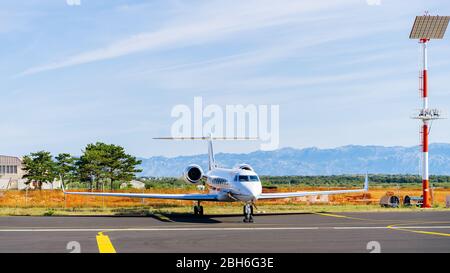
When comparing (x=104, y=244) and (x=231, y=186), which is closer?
(x=104, y=244)

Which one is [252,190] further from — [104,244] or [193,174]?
[104,244]

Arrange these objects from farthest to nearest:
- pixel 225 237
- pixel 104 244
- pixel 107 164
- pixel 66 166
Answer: pixel 66 166 < pixel 107 164 < pixel 225 237 < pixel 104 244

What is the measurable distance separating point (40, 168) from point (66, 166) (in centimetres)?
414

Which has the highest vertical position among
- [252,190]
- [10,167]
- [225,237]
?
[10,167]

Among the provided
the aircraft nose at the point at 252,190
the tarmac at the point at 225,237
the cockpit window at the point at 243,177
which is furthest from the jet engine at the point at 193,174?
A: the tarmac at the point at 225,237

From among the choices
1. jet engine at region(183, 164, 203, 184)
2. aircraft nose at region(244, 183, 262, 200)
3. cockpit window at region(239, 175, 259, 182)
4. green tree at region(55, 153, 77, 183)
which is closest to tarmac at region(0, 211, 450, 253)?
aircraft nose at region(244, 183, 262, 200)

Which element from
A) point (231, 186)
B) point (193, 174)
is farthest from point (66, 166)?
point (231, 186)

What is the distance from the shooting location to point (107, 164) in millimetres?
83438

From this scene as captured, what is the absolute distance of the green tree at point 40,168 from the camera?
89062mm

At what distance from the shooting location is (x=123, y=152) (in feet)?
280

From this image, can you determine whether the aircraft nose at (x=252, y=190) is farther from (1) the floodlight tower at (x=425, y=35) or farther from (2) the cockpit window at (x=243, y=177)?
(1) the floodlight tower at (x=425, y=35)
